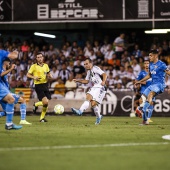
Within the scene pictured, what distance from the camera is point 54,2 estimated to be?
25266mm

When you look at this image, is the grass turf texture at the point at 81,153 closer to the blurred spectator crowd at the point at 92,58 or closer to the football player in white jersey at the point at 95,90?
the football player in white jersey at the point at 95,90

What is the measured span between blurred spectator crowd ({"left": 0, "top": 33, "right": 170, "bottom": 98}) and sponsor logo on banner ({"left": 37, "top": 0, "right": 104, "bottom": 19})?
8.88 feet

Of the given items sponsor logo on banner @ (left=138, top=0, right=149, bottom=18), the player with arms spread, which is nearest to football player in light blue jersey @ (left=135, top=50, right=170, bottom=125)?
the player with arms spread

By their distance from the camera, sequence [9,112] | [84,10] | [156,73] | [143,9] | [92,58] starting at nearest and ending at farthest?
[9,112], [156,73], [143,9], [84,10], [92,58]

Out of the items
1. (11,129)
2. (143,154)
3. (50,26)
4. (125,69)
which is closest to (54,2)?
(125,69)

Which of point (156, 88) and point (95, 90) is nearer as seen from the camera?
point (156, 88)

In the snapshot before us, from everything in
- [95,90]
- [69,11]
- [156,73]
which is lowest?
[95,90]

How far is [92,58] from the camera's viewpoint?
27.8 metres

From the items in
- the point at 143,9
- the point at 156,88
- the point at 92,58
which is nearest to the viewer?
the point at 156,88

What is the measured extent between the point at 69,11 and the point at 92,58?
11.2 feet

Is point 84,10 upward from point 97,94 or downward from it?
upward

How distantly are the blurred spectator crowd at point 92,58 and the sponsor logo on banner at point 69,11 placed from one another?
271 cm

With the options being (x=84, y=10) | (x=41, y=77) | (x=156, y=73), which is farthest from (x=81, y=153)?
(x=84, y=10)

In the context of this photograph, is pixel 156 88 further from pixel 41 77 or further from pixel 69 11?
pixel 69 11
